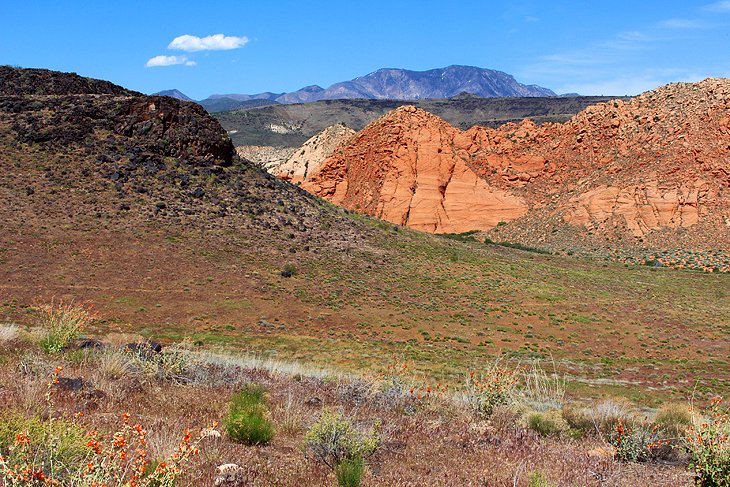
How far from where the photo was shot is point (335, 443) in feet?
18.4

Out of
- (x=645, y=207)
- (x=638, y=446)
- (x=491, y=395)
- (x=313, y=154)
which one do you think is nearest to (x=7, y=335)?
(x=491, y=395)

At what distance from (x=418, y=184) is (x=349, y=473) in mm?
43822

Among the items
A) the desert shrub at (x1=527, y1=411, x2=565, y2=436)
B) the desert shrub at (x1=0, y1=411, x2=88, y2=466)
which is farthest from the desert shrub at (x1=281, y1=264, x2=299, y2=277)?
the desert shrub at (x1=0, y1=411, x2=88, y2=466)

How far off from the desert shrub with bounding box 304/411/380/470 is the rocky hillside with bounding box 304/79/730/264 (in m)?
40.3

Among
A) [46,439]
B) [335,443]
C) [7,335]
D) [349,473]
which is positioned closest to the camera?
→ [46,439]

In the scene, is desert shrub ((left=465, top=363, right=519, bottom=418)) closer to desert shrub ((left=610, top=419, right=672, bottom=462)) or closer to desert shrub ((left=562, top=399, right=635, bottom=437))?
desert shrub ((left=562, top=399, right=635, bottom=437))

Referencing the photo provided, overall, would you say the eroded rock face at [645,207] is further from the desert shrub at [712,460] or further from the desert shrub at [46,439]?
the desert shrub at [46,439]

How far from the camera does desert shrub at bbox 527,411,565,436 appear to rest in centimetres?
779

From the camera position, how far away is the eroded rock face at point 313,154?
5700 cm

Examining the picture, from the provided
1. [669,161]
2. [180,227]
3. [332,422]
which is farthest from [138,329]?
[669,161]

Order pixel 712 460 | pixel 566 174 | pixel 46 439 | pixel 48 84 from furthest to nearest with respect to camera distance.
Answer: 1. pixel 566 174
2. pixel 48 84
3. pixel 712 460
4. pixel 46 439

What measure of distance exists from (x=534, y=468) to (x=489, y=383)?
329cm

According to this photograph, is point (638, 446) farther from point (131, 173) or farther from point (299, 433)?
Answer: point (131, 173)

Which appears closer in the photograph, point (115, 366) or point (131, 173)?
point (115, 366)
